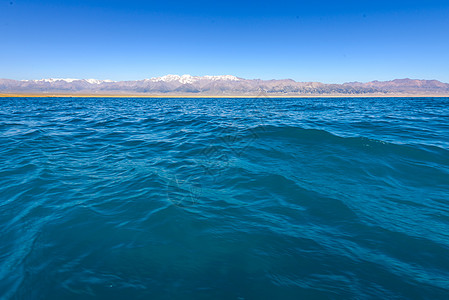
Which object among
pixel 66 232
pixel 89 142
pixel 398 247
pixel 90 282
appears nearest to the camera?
pixel 90 282

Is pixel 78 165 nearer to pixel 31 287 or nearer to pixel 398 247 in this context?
pixel 31 287

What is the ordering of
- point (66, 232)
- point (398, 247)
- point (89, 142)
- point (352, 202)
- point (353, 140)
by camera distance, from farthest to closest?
1. point (89, 142)
2. point (353, 140)
3. point (352, 202)
4. point (66, 232)
5. point (398, 247)

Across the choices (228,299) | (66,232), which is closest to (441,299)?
(228,299)

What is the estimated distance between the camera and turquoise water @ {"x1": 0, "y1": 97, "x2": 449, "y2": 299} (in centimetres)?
278

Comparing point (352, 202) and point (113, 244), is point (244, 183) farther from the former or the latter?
point (113, 244)

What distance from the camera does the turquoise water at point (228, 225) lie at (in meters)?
2.78

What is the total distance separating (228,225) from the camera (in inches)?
158

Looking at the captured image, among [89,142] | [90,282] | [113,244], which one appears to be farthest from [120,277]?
[89,142]

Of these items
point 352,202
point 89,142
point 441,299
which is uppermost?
point 89,142

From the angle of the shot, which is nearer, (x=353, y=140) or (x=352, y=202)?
(x=352, y=202)

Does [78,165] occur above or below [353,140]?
below

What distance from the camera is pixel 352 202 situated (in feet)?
15.4

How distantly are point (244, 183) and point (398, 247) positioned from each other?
136 inches

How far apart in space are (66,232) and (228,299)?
10.9ft
